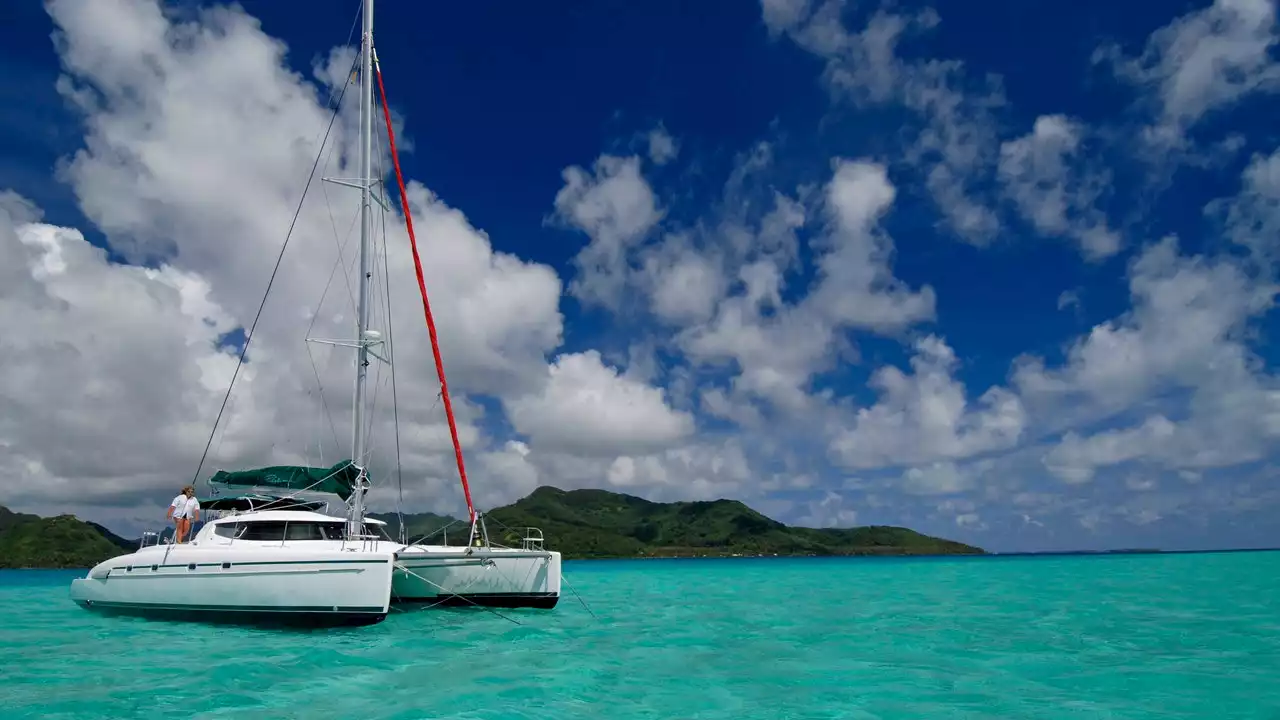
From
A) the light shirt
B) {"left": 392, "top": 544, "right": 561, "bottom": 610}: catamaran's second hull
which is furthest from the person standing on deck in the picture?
{"left": 392, "top": 544, "right": 561, "bottom": 610}: catamaran's second hull

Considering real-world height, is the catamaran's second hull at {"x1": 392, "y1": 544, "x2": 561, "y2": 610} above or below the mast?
below

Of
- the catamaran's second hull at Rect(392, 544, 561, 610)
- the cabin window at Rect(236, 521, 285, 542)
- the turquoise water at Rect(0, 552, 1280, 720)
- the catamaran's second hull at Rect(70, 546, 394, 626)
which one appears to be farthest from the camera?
the catamaran's second hull at Rect(392, 544, 561, 610)

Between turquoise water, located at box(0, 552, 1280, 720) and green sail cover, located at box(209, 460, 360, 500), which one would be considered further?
green sail cover, located at box(209, 460, 360, 500)

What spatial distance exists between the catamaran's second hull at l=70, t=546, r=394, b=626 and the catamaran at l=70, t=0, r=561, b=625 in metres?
0.03

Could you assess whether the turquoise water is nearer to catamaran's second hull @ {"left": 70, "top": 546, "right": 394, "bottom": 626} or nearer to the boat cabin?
catamaran's second hull @ {"left": 70, "top": 546, "right": 394, "bottom": 626}

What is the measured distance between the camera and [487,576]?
21281mm

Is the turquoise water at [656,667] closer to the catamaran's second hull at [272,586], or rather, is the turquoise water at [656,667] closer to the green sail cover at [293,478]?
the catamaran's second hull at [272,586]

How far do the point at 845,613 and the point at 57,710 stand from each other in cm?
2175

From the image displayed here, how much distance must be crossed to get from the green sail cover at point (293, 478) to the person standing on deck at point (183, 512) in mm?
715

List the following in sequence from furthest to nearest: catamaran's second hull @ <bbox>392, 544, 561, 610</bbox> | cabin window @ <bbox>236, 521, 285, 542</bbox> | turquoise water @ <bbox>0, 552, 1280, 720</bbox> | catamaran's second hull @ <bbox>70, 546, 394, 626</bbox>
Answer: catamaran's second hull @ <bbox>392, 544, 561, 610</bbox>, cabin window @ <bbox>236, 521, 285, 542</bbox>, catamaran's second hull @ <bbox>70, 546, 394, 626</bbox>, turquoise water @ <bbox>0, 552, 1280, 720</bbox>

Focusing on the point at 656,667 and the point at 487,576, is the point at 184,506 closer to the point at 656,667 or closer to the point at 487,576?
the point at 487,576

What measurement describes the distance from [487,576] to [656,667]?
25.7 ft

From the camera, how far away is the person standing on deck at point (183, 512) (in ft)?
70.2

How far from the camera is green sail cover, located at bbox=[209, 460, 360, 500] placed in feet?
71.6
